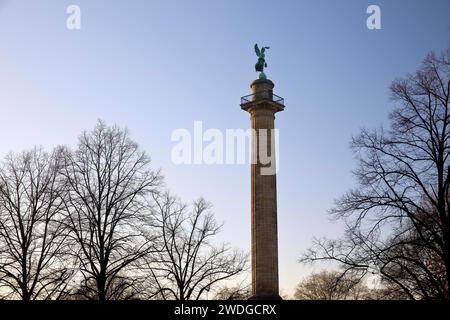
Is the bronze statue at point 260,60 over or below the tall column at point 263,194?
over

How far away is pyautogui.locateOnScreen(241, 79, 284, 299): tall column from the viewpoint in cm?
4256

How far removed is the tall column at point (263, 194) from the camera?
4256 cm

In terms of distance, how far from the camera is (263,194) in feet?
145

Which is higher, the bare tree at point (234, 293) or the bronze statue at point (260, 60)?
the bronze statue at point (260, 60)

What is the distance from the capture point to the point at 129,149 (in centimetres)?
3422

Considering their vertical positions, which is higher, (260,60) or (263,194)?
(260,60)

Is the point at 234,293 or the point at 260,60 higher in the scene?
the point at 260,60

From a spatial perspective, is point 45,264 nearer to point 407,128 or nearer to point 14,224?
point 14,224

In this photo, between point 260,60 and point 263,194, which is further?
point 260,60

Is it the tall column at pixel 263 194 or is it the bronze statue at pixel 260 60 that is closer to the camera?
the tall column at pixel 263 194

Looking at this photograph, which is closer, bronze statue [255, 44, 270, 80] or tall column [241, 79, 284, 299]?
tall column [241, 79, 284, 299]
